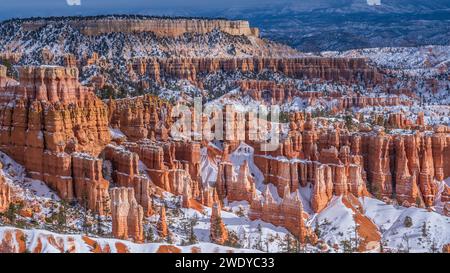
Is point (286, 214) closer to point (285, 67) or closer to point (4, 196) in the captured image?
point (4, 196)

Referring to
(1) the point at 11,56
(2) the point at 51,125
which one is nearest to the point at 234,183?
(2) the point at 51,125

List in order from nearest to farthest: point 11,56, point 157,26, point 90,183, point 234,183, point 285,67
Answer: point 90,183
point 234,183
point 11,56
point 285,67
point 157,26

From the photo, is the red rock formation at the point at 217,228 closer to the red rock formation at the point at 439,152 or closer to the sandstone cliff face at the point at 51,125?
the sandstone cliff face at the point at 51,125

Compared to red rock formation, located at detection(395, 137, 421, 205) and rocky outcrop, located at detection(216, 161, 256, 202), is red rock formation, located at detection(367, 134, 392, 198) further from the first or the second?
rocky outcrop, located at detection(216, 161, 256, 202)

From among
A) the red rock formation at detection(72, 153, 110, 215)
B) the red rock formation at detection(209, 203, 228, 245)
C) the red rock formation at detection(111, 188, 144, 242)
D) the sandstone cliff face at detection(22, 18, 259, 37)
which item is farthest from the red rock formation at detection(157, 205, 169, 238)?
the sandstone cliff face at detection(22, 18, 259, 37)
